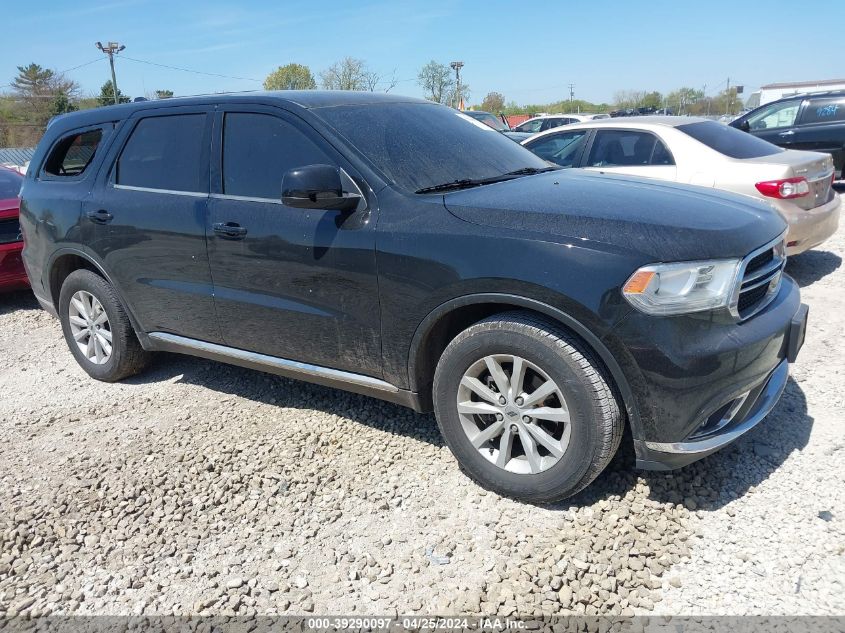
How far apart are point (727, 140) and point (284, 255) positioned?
4.68m

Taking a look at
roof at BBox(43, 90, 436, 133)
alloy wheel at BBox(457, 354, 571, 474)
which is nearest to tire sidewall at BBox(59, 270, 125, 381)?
roof at BBox(43, 90, 436, 133)

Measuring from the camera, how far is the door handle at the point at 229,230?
3596mm

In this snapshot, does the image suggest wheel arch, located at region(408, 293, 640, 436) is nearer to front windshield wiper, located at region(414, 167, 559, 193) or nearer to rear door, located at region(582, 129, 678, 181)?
front windshield wiper, located at region(414, 167, 559, 193)

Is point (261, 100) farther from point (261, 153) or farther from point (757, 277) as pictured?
point (757, 277)

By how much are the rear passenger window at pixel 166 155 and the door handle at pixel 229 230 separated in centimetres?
30

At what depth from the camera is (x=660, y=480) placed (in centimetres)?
311

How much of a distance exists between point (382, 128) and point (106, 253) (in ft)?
6.80

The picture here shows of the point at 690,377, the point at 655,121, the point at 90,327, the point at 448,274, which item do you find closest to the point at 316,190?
the point at 448,274

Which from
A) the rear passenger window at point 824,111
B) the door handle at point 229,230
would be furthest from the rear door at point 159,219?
the rear passenger window at point 824,111

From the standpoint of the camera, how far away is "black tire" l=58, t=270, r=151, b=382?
448 centimetres

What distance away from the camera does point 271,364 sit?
147 inches

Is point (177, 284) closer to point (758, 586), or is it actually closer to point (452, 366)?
point (452, 366)

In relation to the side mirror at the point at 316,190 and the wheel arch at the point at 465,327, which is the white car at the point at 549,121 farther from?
the wheel arch at the point at 465,327

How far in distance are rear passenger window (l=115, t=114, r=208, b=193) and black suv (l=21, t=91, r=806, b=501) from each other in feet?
0.04
